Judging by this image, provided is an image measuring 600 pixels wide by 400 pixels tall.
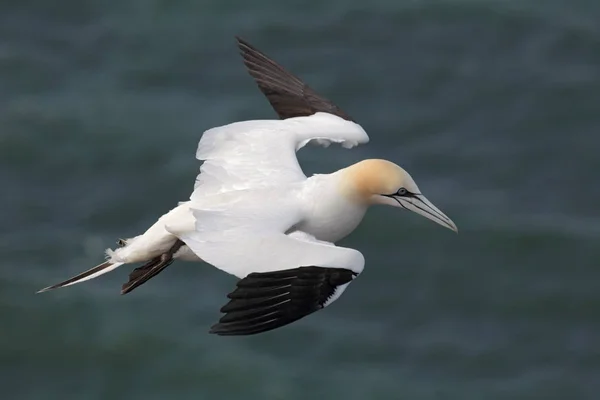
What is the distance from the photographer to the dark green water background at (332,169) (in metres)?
18.8

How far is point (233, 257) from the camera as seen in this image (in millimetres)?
11789

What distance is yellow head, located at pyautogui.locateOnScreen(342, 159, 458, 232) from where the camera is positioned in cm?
1288

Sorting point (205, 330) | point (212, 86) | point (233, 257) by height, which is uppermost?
point (212, 86)

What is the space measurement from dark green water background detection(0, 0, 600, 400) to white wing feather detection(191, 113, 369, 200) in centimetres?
490

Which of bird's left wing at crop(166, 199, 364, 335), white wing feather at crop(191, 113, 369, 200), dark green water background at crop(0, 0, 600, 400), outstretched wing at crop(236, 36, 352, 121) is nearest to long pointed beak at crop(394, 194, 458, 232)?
white wing feather at crop(191, 113, 369, 200)

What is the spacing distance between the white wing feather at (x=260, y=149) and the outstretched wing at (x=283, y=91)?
33cm

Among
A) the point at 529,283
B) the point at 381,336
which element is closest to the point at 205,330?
the point at 381,336

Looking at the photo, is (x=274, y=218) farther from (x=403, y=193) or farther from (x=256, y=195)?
(x=403, y=193)

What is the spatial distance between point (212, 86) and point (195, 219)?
9.59 meters

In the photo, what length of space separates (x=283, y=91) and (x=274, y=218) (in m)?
3.26

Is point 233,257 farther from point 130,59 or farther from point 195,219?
point 130,59

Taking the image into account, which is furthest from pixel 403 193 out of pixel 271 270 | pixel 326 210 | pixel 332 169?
pixel 332 169

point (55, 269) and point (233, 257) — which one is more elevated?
point (55, 269)

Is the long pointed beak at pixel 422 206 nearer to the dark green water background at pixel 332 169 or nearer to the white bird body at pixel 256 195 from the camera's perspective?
the white bird body at pixel 256 195
